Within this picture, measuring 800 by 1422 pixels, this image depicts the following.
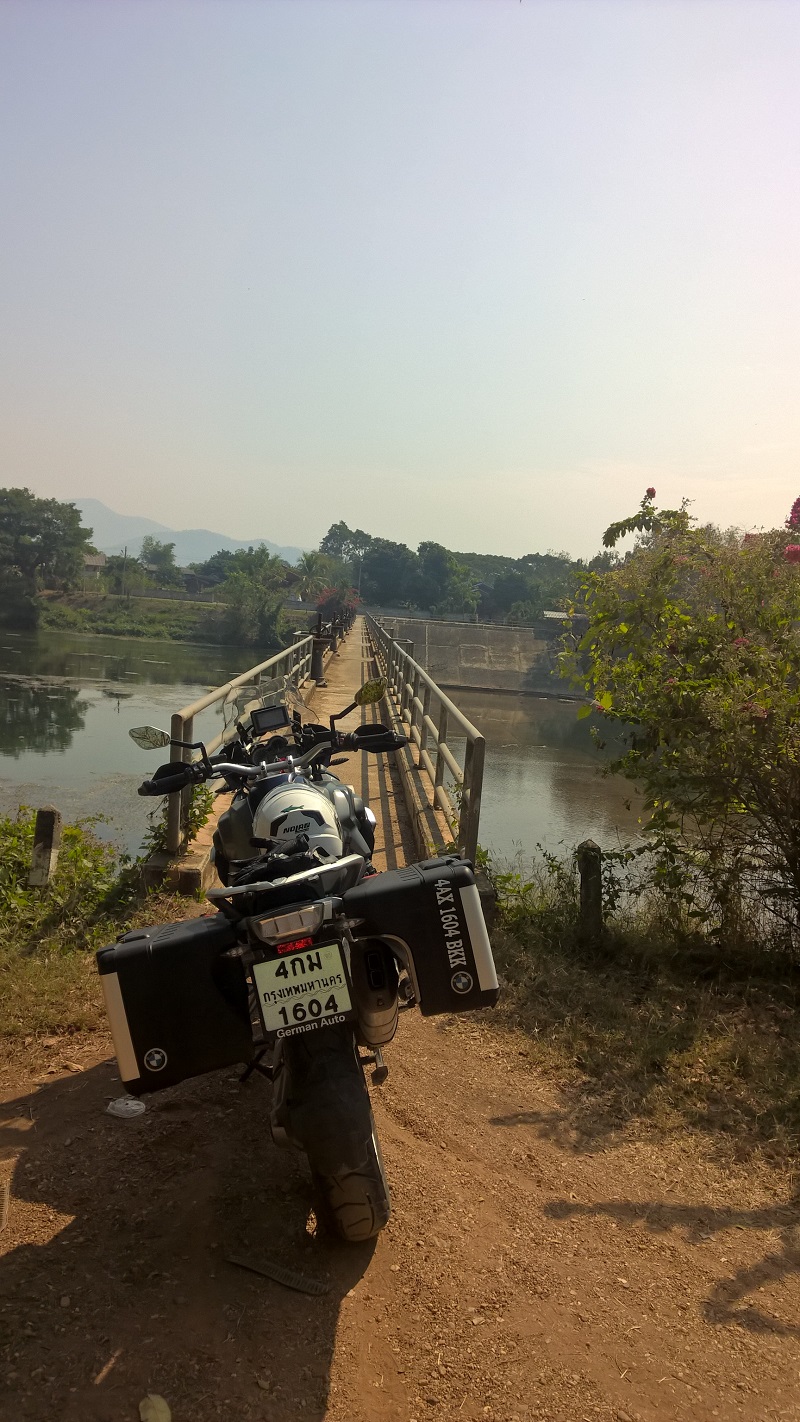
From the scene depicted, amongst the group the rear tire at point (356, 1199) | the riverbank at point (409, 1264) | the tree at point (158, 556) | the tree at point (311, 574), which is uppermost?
the tree at point (158, 556)

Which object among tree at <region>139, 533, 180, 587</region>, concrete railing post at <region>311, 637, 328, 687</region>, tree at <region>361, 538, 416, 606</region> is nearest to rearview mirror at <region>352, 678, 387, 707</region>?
concrete railing post at <region>311, 637, 328, 687</region>

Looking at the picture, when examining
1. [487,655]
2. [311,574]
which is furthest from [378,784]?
[311,574]

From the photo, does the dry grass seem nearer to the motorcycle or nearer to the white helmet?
the motorcycle

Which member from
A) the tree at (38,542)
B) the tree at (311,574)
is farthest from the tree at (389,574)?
the tree at (38,542)

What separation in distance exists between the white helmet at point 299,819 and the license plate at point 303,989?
1.25ft

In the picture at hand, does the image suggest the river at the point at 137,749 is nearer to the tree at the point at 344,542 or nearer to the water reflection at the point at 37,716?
the water reflection at the point at 37,716

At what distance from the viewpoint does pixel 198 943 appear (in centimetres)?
237

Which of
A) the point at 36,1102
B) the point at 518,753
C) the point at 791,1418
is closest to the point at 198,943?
the point at 36,1102

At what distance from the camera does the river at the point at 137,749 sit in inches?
580

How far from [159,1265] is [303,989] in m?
0.94

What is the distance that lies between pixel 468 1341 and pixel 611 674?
13.1ft

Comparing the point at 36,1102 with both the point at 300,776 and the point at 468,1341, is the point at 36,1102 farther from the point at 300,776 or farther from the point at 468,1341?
the point at 468,1341

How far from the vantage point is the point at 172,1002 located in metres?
2.38

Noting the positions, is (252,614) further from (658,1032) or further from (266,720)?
(658,1032)
